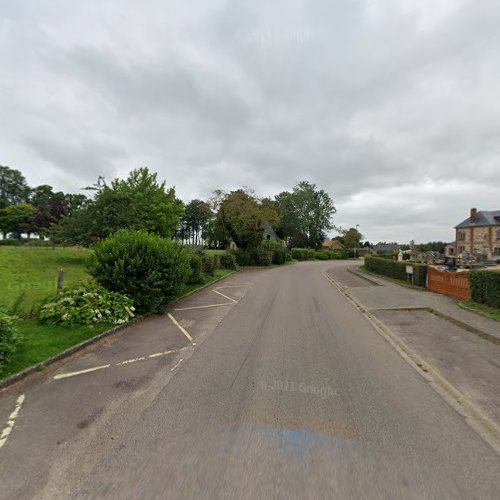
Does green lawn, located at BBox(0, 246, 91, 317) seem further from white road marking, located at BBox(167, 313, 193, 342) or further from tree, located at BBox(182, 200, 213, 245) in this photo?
tree, located at BBox(182, 200, 213, 245)

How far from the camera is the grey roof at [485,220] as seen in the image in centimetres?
4831

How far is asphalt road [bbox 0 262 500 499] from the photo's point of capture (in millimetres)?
2438

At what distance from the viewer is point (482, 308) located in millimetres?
9266

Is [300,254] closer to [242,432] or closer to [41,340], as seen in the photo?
[41,340]

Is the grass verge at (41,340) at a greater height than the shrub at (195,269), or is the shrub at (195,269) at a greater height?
the shrub at (195,269)

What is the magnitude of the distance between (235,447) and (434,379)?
3.83 meters

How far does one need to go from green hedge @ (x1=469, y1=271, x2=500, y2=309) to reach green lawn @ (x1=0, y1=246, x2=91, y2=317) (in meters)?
14.3

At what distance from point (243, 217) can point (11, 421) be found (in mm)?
26945

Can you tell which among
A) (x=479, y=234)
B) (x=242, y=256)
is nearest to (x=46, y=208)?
(x=242, y=256)

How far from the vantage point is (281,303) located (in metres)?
11.0

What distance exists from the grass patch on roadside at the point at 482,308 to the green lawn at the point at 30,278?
1350cm

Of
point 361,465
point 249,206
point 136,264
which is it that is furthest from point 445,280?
point 249,206

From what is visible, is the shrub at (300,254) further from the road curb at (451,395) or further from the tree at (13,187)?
the tree at (13,187)

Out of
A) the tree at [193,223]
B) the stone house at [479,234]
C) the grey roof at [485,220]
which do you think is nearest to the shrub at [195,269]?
the stone house at [479,234]
